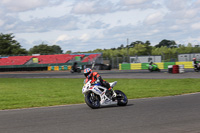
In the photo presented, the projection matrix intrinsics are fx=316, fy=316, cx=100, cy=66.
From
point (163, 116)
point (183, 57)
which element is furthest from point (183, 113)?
point (183, 57)

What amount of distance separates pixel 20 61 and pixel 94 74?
57.9 meters

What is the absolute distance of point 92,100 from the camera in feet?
35.4

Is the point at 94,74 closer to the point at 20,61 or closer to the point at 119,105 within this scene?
the point at 119,105

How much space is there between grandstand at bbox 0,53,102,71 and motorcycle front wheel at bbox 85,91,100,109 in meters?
48.2

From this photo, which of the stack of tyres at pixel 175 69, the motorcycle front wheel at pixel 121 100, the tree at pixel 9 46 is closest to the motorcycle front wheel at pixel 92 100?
the motorcycle front wheel at pixel 121 100

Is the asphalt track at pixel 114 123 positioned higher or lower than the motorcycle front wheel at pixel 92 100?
lower

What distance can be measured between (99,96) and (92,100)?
35 centimetres

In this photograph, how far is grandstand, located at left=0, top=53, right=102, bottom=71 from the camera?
61.3m

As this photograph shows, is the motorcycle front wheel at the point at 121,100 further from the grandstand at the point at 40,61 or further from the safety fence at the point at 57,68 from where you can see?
the safety fence at the point at 57,68

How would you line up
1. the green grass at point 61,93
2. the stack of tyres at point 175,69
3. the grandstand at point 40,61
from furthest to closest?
the grandstand at point 40,61, the stack of tyres at point 175,69, the green grass at point 61,93

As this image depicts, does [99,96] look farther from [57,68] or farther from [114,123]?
[57,68]

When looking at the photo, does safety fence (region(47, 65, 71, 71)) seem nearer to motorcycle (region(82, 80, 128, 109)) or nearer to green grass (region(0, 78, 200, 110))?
green grass (region(0, 78, 200, 110))

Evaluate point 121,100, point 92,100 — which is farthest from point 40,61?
point 92,100

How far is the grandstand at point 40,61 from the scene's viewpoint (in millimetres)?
61281
